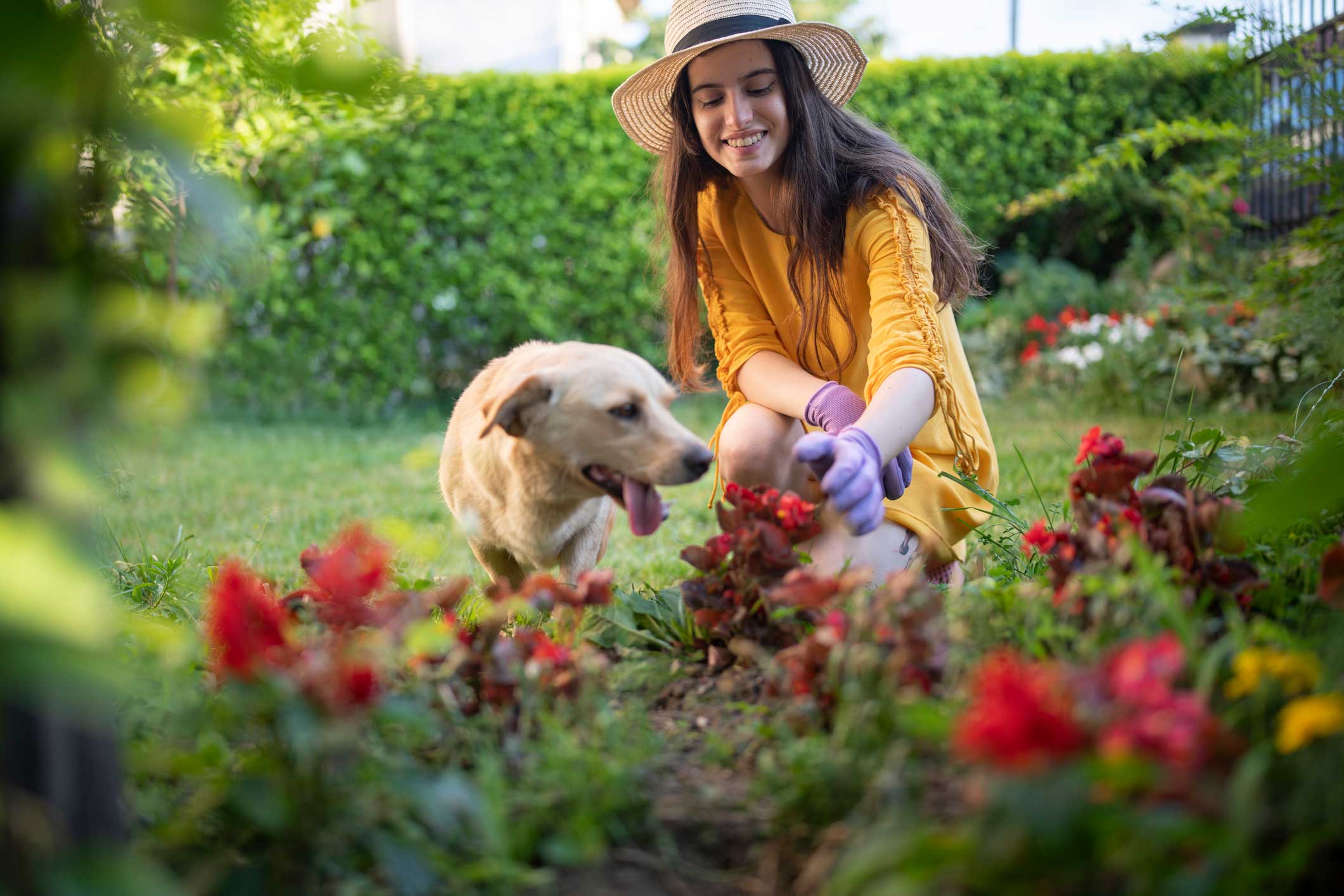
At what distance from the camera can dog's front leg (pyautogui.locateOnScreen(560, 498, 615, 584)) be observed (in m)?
2.75

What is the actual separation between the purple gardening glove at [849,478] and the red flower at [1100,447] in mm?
380

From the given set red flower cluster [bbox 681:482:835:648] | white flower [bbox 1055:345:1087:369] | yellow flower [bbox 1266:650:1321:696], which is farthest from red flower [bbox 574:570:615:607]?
white flower [bbox 1055:345:1087:369]

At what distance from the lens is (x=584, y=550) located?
Answer: 2.80 meters

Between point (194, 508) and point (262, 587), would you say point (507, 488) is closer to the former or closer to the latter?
point (262, 587)

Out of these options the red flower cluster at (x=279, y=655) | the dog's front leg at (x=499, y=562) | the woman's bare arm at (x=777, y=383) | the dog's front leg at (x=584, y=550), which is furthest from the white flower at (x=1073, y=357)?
the red flower cluster at (x=279, y=655)

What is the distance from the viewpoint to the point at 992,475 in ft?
10.00

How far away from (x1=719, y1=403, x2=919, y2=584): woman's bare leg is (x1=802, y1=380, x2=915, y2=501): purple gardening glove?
146 mm

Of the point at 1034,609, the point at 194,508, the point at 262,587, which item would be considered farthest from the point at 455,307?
the point at 1034,609

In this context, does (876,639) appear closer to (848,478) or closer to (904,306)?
(848,478)

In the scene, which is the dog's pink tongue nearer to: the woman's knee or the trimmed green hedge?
the woman's knee

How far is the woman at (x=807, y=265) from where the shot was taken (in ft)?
8.89

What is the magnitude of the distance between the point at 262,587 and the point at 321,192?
6.21 metres

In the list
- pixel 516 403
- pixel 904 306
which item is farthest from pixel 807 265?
pixel 516 403

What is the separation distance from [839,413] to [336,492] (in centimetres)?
325
